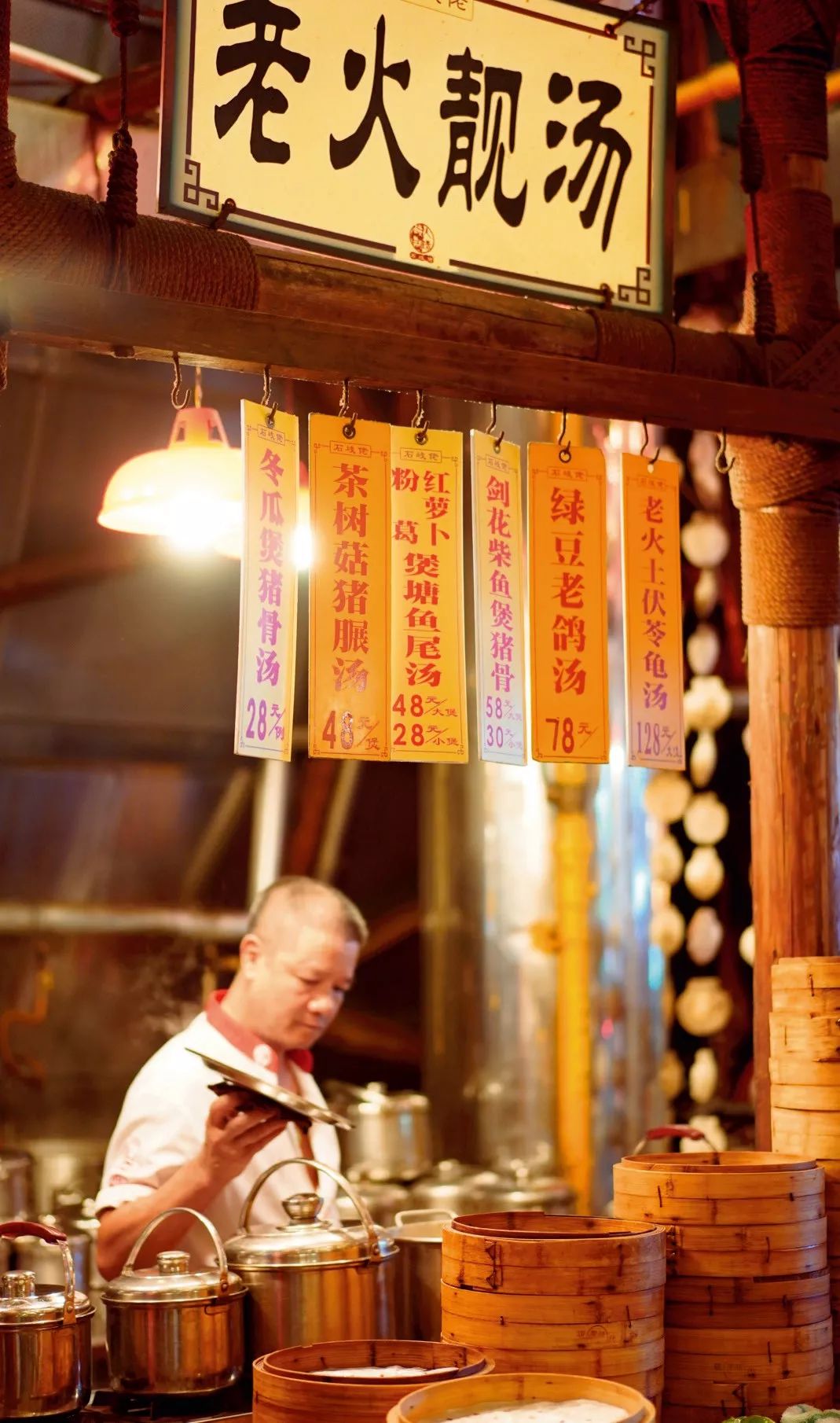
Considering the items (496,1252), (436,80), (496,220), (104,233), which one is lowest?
(496,1252)

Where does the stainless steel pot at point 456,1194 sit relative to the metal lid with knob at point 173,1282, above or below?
below

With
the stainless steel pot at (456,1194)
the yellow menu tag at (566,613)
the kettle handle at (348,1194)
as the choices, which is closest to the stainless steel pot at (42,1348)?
the kettle handle at (348,1194)

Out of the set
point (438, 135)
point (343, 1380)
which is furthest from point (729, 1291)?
point (438, 135)

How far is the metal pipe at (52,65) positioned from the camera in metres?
6.89

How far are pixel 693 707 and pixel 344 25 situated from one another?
172 inches

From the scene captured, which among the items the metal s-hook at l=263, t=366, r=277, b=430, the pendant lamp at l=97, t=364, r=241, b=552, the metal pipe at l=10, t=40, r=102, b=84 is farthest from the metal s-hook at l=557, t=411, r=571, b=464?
the metal pipe at l=10, t=40, r=102, b=84

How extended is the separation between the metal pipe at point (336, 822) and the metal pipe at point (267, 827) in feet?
0.85

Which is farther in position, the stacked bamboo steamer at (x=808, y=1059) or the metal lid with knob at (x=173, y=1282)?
the stacked bamboo steamer at (x=808, y=1059)

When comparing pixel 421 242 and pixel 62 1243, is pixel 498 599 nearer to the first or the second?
pixel 421 242

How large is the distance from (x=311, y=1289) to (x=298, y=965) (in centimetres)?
197

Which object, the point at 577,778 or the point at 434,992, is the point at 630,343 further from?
the point at 434,992

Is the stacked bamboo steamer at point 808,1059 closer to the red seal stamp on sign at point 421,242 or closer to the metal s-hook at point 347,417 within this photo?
the metal s-hook at point 347,417

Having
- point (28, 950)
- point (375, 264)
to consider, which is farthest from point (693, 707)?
point (375, 264)

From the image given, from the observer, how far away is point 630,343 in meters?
4.85
